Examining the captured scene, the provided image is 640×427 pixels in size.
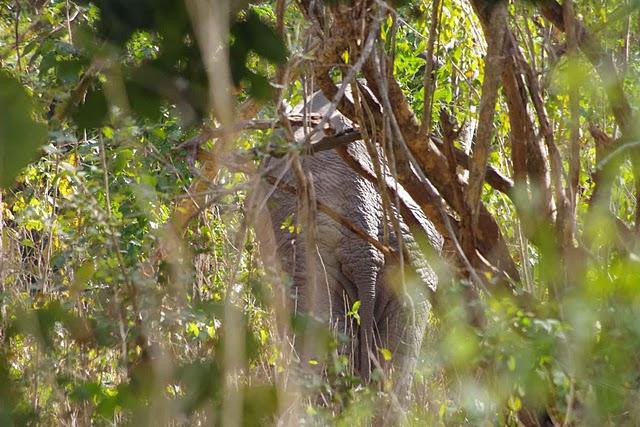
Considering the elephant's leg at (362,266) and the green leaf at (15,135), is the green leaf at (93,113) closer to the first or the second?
the green leaf at (15,135)

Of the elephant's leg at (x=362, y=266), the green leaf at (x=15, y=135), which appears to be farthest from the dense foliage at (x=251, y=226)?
the elephant's leg at (x=362, y=266)

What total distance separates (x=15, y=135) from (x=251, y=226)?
37.1 inches

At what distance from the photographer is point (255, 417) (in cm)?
154

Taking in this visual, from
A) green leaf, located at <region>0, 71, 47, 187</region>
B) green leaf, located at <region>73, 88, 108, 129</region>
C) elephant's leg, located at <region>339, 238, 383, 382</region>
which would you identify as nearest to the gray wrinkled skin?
elephant's leg, located at <region>339, 238, 383, 382</region>

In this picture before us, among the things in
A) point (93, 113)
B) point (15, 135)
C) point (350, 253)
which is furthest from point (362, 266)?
point (15, 135)

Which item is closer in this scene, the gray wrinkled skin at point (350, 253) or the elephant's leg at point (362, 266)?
the gray wrinkled skin at point (350, 253)

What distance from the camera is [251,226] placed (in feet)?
7.08

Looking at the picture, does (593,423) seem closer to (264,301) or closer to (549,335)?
(549,335)

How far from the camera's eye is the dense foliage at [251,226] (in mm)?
1415

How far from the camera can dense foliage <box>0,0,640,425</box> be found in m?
1.42

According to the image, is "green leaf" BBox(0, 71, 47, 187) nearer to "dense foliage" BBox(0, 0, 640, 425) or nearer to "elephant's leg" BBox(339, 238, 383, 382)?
"dense foliage" BBox(0, 0, 640, 425)

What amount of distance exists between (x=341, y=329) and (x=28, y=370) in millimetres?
3743

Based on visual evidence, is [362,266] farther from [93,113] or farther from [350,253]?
[93,113]

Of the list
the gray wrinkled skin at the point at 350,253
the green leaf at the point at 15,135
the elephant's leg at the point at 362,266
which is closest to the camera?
the green leaf at the point at 15,135
